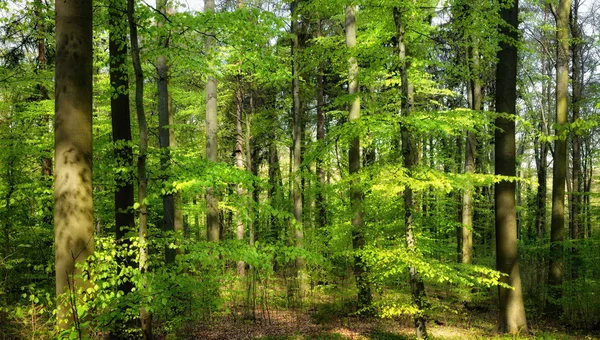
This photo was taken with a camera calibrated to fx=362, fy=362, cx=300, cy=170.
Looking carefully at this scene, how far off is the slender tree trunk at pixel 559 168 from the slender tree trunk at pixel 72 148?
12686 mm

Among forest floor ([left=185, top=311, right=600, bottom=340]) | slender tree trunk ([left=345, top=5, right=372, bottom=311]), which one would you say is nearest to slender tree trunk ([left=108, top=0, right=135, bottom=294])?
forest floor ([left=185, top=311, right=600, bottom=340])

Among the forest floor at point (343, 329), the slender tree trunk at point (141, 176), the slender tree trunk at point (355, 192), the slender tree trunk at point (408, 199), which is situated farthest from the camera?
the slender tree trunk at point (355, 192)

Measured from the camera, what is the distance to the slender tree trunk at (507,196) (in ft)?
28.0

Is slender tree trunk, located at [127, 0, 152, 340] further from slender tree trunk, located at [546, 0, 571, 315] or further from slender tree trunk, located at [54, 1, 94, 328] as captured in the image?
slender tree trunk, located at [546, 0, 571, 315]

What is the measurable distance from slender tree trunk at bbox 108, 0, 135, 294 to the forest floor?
11.7 ft

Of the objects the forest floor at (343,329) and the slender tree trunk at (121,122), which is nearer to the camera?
the slender tree trunk at (121,122)

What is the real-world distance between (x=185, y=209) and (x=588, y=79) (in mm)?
23793

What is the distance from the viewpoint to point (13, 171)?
8.36m

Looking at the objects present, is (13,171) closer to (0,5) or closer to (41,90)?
(0,5)

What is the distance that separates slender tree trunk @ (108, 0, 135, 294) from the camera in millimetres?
5746

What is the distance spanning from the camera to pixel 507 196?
28.8 ft

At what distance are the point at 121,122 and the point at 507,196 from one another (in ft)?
28.9

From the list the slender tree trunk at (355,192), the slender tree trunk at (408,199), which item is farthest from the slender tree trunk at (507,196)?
the slender tree trunk at (355,192)

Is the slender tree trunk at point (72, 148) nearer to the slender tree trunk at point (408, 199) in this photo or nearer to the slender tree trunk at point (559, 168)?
the slender tree trunk at point (408, 199)
